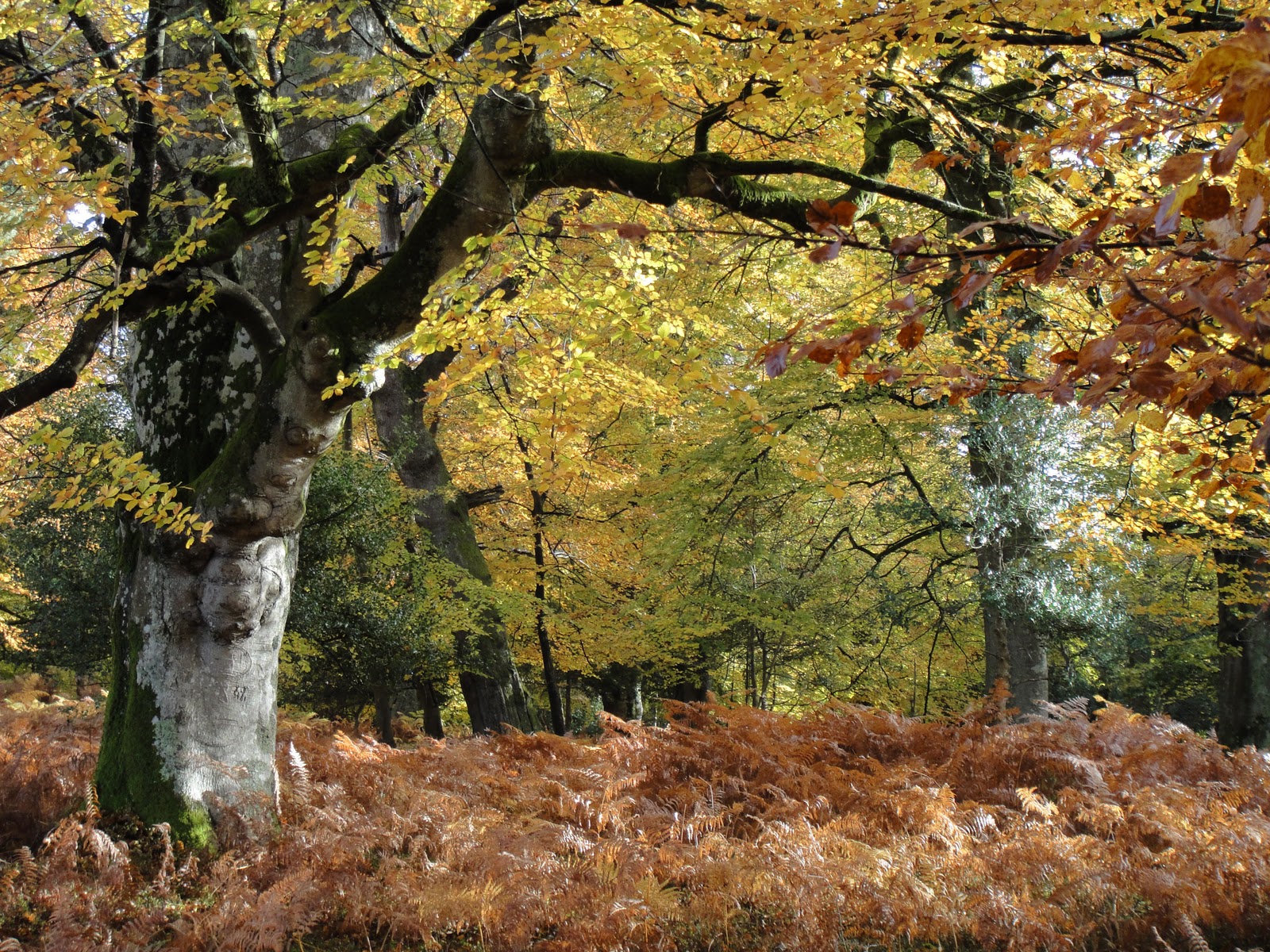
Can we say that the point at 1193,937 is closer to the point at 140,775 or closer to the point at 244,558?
the point at 244,558

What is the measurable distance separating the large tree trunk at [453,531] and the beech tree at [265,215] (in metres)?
4.79

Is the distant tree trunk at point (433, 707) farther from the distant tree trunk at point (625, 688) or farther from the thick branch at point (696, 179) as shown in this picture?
the thick branch at point (696, 179)

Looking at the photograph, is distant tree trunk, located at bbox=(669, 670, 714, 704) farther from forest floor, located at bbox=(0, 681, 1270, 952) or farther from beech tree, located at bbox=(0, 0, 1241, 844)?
beech tree, located at bbox=(0, 0, 1241, 844)

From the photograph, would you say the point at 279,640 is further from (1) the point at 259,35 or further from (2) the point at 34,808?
(1) the point at 259,35

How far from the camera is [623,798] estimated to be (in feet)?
16.6

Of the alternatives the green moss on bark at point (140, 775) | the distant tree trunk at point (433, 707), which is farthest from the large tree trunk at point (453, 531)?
the green moss on bark at point (140, 775)

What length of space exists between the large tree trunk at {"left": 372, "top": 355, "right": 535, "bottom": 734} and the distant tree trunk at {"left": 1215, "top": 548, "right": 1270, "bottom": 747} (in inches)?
293

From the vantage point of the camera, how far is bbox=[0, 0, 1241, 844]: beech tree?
160 inches

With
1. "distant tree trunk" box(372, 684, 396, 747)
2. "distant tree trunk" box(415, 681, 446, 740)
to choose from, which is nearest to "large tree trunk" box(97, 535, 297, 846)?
"distant tree trunk" box(372, 684, 396, 747)

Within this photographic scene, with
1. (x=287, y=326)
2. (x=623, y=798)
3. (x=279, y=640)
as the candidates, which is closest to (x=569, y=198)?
(x=287, y=326)

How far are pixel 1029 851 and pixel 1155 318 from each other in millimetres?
2864

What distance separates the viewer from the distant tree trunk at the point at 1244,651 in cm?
789

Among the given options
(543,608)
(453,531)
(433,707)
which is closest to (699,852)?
(453,531)

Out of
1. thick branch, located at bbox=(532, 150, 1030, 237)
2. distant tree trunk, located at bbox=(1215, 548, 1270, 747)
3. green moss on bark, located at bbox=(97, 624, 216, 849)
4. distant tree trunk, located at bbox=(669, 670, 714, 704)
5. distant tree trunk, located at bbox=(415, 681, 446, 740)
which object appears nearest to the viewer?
thick branch, located at bbox=(532, 150, 1030, 237)
